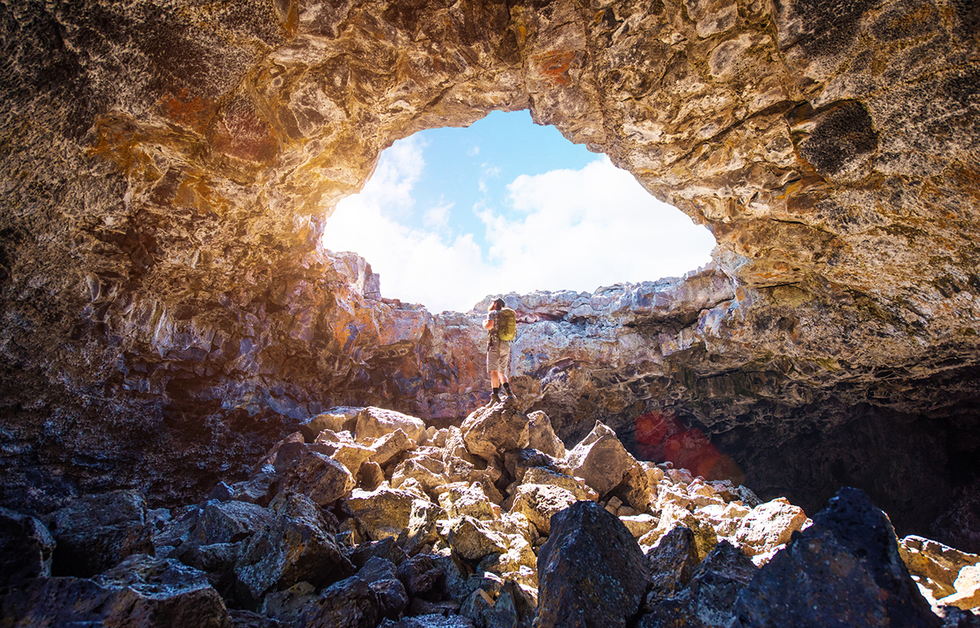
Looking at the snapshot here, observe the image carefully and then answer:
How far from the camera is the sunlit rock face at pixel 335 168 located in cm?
351

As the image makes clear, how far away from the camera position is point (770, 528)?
3.90 meters

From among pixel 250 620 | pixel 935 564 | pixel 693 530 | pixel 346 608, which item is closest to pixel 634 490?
pixel 693 530

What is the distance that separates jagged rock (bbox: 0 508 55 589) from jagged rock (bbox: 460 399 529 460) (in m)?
4.62

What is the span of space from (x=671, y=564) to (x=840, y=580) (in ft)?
4.45

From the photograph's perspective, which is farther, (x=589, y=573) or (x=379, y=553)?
(x=379, y=553)

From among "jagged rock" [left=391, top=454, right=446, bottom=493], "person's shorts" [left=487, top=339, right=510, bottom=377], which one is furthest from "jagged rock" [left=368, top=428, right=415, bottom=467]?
"person's shorts" [left=487, top=339, right=510, bottom=377]

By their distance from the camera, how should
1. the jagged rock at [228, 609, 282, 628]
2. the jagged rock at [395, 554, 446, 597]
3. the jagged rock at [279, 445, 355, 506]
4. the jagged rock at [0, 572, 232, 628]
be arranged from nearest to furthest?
the jagged rock at [0, 572, 232, 628], the jagged rock at [228, 609, 282, 628], the jagged rock at [395, 554, 446, 597], the jagged rock at [279, 445, 355, 506]

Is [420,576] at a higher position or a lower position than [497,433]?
lower

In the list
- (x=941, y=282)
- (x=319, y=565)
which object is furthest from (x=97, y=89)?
(x=941, y=282)

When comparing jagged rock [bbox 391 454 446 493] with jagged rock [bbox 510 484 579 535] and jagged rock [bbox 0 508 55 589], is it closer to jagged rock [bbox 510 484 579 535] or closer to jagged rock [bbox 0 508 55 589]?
jagged rock [bbox 510 484 579 535]

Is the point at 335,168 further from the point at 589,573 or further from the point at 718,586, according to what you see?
the point at 718,586

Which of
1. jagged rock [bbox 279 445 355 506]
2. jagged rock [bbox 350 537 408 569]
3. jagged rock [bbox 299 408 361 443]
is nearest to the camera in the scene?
jagged rock [bbox 350 537 408 569]

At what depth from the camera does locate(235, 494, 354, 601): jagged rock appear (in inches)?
120

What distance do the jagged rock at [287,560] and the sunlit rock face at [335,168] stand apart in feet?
9.70
